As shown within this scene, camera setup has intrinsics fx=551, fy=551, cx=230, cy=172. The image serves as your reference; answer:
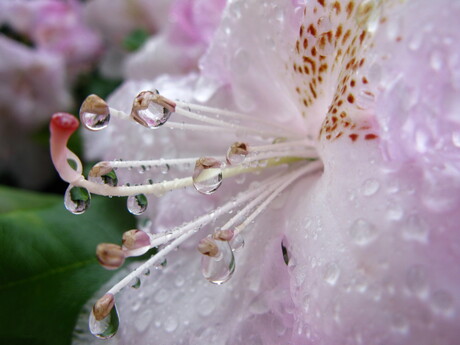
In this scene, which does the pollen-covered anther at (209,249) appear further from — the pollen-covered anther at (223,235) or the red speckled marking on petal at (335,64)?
the red speckled marking on petal at (335,64)

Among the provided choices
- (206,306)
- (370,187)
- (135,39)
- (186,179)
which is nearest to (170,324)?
(206,306)

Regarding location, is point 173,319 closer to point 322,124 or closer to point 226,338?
point 226,338

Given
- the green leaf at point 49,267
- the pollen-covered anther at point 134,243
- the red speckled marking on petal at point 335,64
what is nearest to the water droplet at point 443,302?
the red speckled marking on petal at point 335,64

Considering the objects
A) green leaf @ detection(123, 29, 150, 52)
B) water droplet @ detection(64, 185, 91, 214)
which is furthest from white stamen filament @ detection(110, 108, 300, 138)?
green leaf @ detection(123, 29, 150, 52)

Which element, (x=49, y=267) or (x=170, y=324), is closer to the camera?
(x=170, y=324)

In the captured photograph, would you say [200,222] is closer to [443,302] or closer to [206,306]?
[206,306]

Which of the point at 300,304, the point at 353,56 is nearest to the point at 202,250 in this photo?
the point at 300,304

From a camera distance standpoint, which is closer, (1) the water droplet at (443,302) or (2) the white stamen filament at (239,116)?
(1) the water droplet at (443,302)
